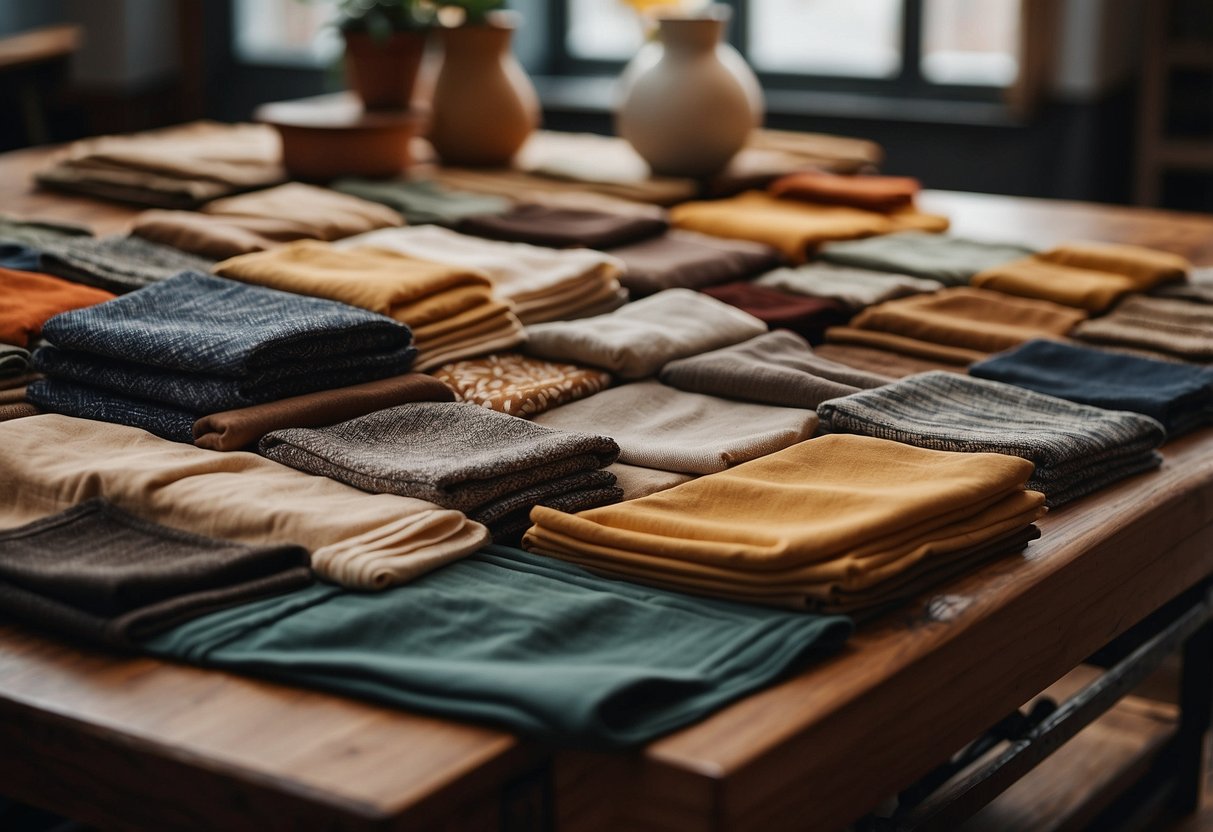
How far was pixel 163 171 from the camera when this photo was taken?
2.40 metres

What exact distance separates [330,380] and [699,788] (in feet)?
2.16

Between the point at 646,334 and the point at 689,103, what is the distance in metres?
0.95

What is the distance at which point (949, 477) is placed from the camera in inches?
48.4

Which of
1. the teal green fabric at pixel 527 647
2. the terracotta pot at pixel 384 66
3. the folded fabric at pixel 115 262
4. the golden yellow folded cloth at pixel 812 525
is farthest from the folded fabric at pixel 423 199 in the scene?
the teal green fabric at pixel 527 647

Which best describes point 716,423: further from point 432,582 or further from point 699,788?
point 699,788

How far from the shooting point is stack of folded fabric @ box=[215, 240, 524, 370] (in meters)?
1.59

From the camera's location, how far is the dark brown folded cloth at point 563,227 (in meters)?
2.05

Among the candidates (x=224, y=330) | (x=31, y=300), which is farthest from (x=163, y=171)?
(x=224, y=330)

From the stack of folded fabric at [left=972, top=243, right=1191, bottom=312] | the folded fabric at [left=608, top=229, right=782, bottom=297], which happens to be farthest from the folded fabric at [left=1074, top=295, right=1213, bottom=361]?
the folded fabric at [left=608, top=229, right=782, bottom=297]

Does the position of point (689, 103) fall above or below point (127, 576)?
above

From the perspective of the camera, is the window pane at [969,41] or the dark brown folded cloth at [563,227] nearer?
the dark brown folded cloth at [563,227]

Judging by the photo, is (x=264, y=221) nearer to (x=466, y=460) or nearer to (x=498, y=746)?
(x=466, y=460)

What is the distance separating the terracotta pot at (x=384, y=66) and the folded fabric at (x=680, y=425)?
1267mm

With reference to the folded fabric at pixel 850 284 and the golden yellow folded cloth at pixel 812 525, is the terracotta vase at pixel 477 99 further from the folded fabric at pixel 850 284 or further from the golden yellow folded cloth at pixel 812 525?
the golden yellow folded cloth at pixel 812 525
